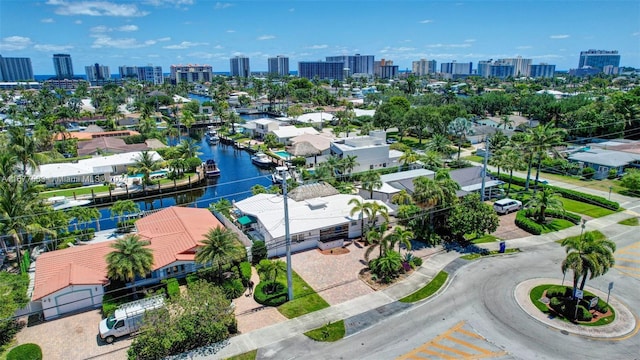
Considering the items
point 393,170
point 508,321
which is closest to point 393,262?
point 508,321

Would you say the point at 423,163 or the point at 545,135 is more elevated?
the point at 545,135

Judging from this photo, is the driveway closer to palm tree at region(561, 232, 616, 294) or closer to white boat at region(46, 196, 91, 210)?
white boat at region(46, 196, 91, 210)

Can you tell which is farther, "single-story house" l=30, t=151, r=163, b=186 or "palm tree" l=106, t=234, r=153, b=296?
"single-story house" l=30, t=151, r=163, b=186

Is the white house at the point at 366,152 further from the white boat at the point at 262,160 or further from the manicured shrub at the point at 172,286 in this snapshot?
the manicured shrub at the point at 172,286

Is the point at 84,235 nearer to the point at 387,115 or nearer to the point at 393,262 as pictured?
the point at 393,262

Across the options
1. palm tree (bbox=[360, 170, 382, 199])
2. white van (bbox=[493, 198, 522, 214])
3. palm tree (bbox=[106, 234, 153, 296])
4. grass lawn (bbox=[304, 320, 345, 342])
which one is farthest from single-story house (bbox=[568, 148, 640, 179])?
palm tree (bbox=[106, 234, 153, 296])

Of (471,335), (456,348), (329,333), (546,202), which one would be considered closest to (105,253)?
(329,333)

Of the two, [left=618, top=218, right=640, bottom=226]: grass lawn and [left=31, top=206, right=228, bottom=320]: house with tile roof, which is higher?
[left=31, top=206, right=228, bottom=320]: house with tile roof

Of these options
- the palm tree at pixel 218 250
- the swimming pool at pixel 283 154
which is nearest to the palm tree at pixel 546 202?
the palm tree at pixel 218 250
